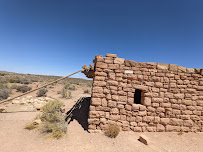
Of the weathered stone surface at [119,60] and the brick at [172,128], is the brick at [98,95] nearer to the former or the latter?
the weathered stone surface at [119,60]

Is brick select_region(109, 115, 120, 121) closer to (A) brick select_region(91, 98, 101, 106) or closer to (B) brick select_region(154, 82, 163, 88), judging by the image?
(A) brick select_region(91, 98, 101, 106)

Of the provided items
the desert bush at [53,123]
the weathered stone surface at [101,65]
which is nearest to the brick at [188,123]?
the weathered stone surface at [101,65]

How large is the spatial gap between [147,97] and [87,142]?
2679 millimetres

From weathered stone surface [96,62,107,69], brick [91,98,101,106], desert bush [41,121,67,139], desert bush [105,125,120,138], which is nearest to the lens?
desert bush [41,121,67,139]

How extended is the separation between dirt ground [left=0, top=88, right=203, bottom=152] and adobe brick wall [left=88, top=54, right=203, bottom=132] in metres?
0.33

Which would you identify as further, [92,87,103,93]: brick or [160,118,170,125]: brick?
[160,118,170,125]: brick

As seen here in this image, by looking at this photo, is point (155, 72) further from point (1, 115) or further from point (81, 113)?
point (1, 115)

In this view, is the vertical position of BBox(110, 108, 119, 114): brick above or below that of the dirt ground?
above

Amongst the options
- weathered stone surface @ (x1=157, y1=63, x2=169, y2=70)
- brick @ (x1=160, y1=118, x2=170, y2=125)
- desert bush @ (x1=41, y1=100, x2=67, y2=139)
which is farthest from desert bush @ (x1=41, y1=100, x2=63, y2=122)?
weathered stone surface @ (x1=157, y1=63, x2=169, y2=70)

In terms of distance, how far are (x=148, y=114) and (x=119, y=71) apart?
2.02 m

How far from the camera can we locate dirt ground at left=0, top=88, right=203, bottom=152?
2.79 meters

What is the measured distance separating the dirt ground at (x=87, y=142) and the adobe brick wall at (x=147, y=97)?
13.1 inches

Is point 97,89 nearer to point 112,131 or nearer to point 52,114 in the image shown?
point 112,131

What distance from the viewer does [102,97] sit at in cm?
377
